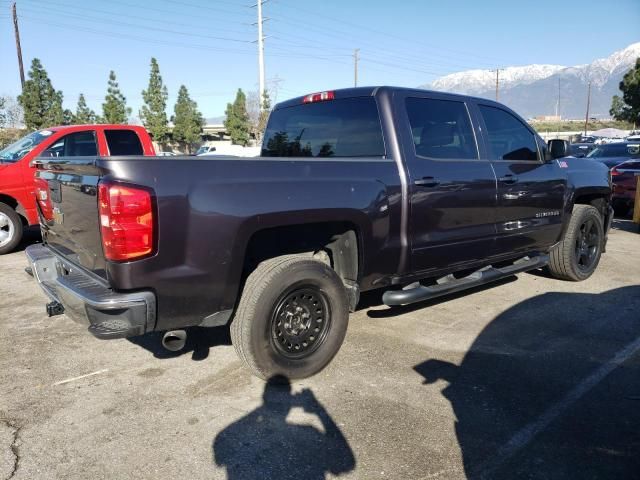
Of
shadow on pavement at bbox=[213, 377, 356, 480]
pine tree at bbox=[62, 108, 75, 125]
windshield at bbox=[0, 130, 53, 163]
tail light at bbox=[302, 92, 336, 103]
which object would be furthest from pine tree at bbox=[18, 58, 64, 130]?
shadow on pavement at bbox=[213, 377, 356, 480]

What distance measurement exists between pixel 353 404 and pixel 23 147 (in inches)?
273

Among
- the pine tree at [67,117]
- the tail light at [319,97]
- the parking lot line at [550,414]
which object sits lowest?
the parking lot line at [550,414]

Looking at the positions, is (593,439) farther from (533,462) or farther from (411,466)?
(411,466)

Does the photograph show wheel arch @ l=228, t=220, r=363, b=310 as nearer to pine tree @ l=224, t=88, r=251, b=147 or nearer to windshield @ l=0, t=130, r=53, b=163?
windshield @ l=0, t=130, r=53, b=163

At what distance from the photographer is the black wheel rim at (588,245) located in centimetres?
597

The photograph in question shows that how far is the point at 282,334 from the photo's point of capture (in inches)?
133

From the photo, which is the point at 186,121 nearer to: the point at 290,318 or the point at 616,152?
the point at 616,152

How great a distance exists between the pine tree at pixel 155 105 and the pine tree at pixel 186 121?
13.7 ft

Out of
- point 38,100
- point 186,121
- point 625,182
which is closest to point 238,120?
point 186,121

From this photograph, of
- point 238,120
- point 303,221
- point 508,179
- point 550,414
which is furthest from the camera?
point 238,120

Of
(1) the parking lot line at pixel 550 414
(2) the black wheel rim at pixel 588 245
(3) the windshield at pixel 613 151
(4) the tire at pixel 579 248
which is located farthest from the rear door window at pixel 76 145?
(3) the windshield at pixel 613 151

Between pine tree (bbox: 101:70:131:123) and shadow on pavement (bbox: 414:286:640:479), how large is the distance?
45.0m

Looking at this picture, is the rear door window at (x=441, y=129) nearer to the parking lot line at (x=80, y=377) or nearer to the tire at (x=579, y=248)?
the tire at (x=579, y=248)

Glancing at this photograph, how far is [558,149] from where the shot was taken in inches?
202
